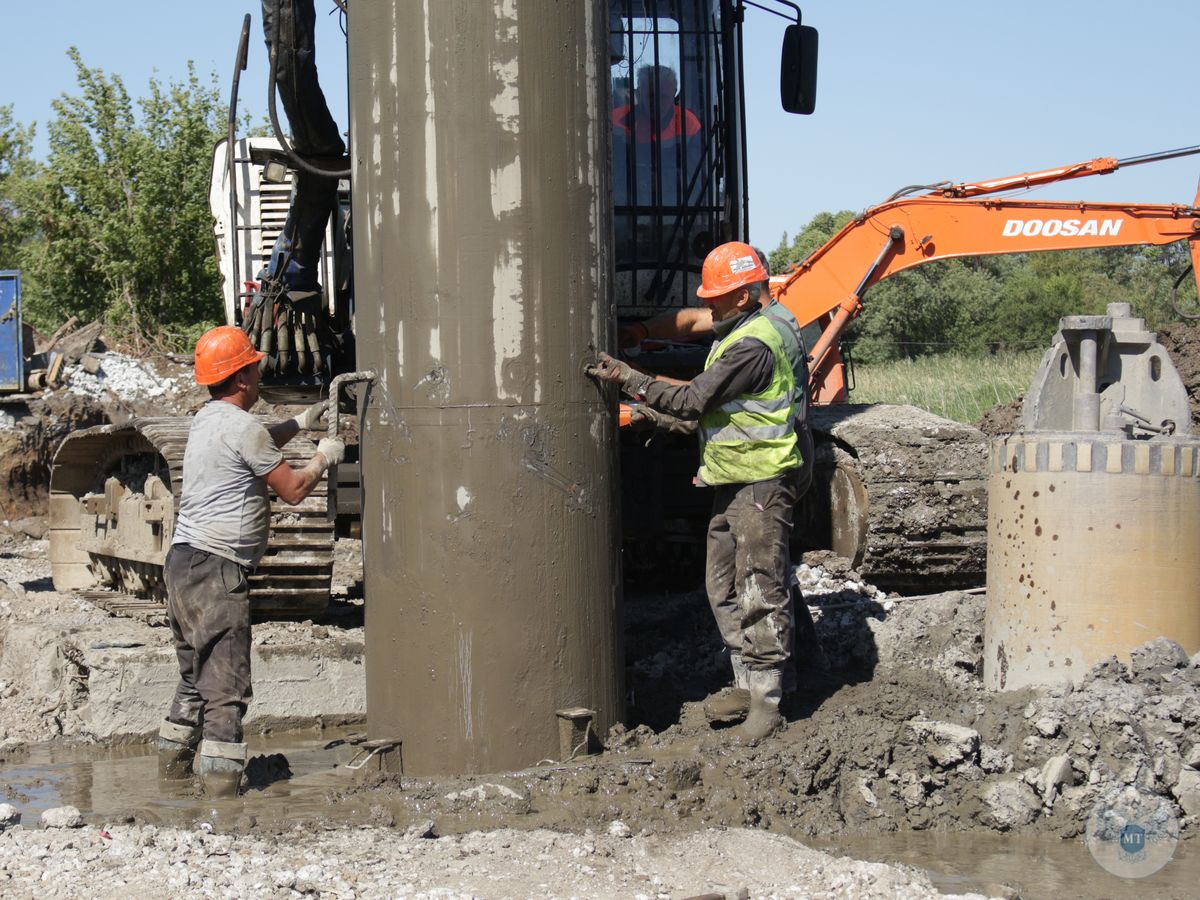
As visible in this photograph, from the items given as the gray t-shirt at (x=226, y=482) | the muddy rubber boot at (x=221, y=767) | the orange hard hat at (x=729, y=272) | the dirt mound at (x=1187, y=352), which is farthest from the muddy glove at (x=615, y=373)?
the dirt mound at (x=1187, y=352)

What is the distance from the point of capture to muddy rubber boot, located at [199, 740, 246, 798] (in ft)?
17.9

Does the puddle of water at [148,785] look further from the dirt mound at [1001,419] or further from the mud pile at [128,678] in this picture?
the dirt mound at [1001,419]

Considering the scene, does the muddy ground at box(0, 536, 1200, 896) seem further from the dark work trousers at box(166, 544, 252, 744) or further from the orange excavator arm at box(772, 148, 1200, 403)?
the orange excavator arm at box(772, 148, 1200, 403)

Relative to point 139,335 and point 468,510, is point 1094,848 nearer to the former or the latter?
point 468,510

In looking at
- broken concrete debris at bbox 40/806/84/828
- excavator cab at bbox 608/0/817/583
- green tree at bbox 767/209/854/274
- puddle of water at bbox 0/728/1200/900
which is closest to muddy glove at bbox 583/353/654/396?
puddle of water at bbox 0/728/1200/900

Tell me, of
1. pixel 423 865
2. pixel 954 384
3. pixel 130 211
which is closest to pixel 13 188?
pixel 130 211

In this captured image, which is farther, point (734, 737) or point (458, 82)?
point (734, 737)

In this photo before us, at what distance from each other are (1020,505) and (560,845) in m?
2.46

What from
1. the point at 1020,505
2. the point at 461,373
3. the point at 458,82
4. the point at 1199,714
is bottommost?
the point at 1199,714

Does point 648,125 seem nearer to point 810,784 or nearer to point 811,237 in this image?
point 810,784

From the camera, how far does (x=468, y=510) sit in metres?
5.20

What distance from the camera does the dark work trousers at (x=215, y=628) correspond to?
5578 mm

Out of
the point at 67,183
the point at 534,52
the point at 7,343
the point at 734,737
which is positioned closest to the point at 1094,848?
the point at 734,737

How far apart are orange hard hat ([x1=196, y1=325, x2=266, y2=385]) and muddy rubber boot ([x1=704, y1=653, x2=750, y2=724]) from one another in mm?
2232
